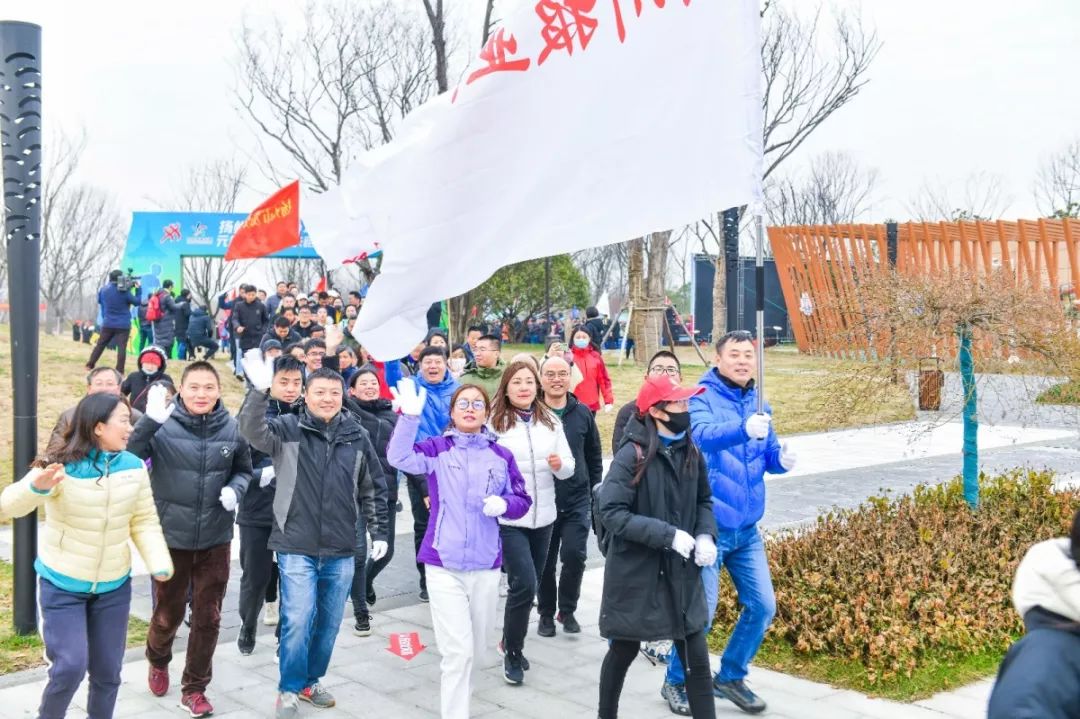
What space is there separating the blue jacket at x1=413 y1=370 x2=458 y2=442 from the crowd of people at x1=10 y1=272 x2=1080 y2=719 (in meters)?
0.99

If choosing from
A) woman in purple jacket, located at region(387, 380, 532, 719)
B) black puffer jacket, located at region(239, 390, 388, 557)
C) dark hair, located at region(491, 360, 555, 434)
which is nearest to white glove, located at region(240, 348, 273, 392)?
black puffer jacket, located at region(239, 390, 388, 557)

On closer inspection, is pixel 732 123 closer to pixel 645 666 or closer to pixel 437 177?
pixel 437 177

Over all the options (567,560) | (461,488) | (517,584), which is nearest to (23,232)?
(461,488)

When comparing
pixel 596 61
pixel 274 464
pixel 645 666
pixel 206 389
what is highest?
pixel 596 61

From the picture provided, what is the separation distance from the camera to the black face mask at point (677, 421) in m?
5.00

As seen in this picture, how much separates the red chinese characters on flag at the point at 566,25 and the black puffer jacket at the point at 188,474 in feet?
8.68

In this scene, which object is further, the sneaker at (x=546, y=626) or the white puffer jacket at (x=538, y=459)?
the sneaker at (x=546, y=626)

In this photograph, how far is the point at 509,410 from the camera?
6.67 meters

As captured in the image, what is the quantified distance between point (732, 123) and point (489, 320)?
35362mm

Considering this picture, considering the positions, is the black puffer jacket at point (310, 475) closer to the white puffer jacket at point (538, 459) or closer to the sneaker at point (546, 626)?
the white puffer jacket at point (538, 459)

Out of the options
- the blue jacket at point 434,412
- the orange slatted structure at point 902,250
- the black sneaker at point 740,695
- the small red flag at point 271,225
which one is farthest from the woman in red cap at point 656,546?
the orange slatted structure at point 902,250

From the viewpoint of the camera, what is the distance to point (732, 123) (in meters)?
5.59

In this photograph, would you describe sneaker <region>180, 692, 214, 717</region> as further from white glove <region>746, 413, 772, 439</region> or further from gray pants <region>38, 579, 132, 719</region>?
white glove <region>746, 413, 772, 439</region>

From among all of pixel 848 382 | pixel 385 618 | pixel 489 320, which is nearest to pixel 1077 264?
pixel 489 320
